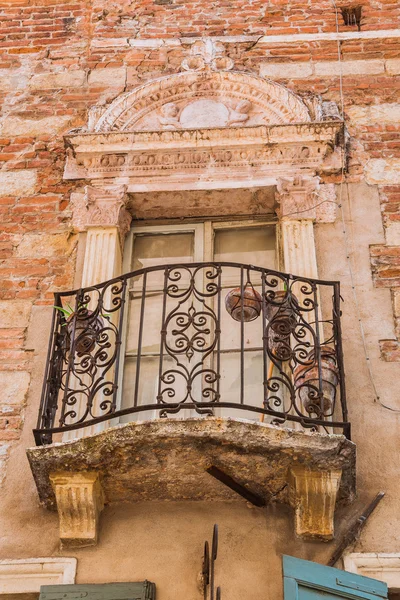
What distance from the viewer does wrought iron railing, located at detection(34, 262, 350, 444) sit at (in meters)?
5.54

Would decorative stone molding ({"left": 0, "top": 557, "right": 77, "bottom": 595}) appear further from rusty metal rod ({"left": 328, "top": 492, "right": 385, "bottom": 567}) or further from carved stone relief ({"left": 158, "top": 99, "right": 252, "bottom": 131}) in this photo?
carved stone relief ({"left": 158, "top": 99, "right": 252, "bottom": 131})

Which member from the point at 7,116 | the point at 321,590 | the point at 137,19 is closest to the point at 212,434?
the point at 321,590

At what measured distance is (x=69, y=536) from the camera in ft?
17.9

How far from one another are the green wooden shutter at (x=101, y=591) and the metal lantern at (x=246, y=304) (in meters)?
1.64

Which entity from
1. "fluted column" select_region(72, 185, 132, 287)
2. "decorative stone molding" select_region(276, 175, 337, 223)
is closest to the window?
Result: "fluted column" select_region(72, 185, 132, 287)

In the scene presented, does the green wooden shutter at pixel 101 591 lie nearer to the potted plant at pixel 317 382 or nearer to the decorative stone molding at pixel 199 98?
the potted plant at pixel 317 382

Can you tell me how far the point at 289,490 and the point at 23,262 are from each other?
8.17ft

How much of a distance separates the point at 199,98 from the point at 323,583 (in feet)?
13.2

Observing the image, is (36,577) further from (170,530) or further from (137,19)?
(137,19)

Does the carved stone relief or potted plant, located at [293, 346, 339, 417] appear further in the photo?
the carved stone relief

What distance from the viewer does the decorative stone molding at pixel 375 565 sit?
206 inches

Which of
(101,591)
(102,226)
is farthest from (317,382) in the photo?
(102,226)

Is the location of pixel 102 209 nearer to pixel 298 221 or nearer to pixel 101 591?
pixel 298 221

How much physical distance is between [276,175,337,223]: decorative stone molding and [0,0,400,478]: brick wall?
0.32m
